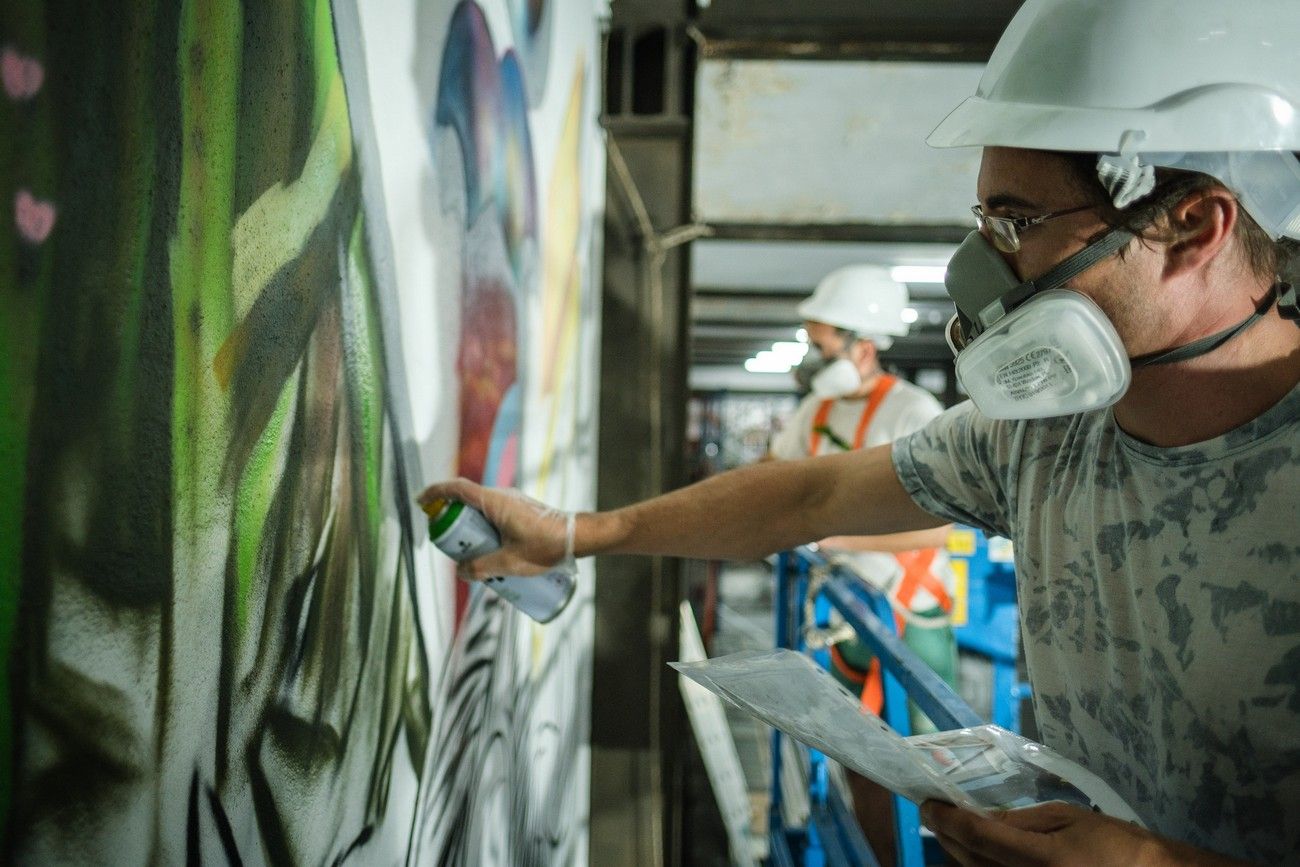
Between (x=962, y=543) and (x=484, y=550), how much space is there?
3.87m

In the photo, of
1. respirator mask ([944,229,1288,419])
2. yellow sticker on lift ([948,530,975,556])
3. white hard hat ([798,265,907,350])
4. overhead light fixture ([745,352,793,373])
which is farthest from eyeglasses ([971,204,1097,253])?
overhead light fixture ([745,352,793,373])

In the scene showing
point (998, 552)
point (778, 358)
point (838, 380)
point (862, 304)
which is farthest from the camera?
point (778, 358)

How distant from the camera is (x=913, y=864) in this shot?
7.24 ft

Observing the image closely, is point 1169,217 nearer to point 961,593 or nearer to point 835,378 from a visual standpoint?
point 835,378

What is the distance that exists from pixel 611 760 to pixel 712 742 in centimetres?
60

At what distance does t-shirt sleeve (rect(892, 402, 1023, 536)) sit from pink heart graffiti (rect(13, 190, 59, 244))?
4.30 feet

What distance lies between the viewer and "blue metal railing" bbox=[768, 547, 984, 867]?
184 cm

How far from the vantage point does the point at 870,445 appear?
11.8ft

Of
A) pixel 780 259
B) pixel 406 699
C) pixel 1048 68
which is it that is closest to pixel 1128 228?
pixel 1048 68

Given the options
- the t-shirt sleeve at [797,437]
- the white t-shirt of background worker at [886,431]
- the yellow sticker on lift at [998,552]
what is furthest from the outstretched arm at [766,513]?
the yellow sticker on lift at [998,552]

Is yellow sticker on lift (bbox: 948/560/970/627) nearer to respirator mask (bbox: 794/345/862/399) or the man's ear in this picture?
respirator mask (bbox: 794/345/862/399)

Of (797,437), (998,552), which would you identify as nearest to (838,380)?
(797,437)

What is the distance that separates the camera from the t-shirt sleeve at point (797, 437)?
447cm

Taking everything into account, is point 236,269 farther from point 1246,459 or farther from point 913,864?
point 913,864
